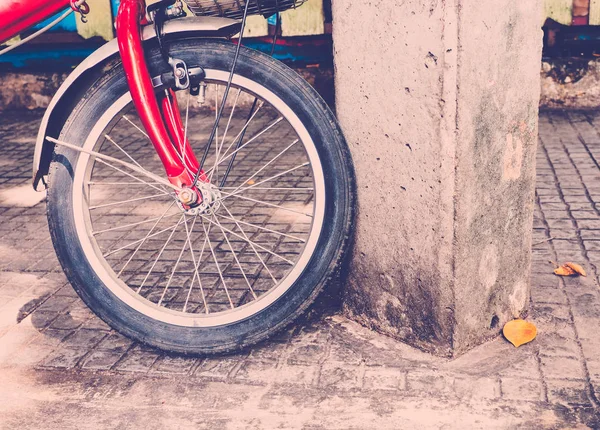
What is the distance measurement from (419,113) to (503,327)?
96 centimetres

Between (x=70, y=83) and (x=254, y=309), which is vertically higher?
(x=70, y=83)

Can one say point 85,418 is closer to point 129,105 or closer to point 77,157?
point 77,157

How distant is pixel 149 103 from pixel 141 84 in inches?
2.9

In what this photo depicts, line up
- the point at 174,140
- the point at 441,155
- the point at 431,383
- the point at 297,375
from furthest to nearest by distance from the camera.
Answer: the point at 174,140
the point at 297,375
the point at 431,383
the point at 441,155

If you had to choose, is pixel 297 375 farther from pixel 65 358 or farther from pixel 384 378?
pixel 65 358

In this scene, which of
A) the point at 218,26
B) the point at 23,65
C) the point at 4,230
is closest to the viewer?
the point at 218,26

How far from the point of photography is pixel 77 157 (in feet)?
9.59

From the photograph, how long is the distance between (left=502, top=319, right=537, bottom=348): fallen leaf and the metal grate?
1.46 metres

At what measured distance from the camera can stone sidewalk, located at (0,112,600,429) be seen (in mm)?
2574

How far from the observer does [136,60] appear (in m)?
2.75

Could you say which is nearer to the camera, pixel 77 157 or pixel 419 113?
pixel 419 113

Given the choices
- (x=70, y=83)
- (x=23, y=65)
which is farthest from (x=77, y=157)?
(x=23, y=65)

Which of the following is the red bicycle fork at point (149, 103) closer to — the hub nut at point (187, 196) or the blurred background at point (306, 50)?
the hub nut at point (187, 196)

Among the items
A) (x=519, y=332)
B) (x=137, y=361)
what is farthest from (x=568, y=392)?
(x=137, y=361)
